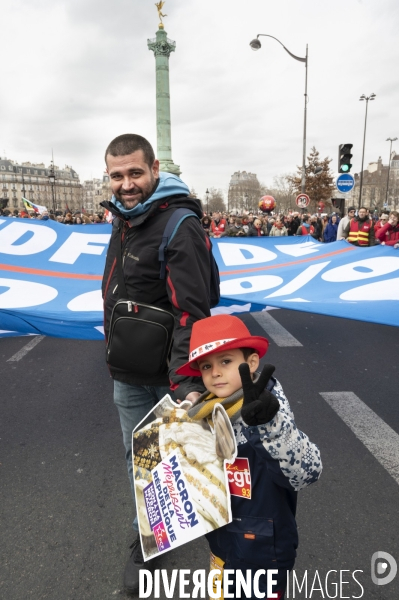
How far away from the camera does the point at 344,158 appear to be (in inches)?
493

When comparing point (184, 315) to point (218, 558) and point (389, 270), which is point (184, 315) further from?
point (389, 270)

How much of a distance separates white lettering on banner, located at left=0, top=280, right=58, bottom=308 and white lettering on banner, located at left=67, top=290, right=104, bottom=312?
25 centimetres

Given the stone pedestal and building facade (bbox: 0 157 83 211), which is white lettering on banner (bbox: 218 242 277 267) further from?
building facade (bbox: 0 157 83 211)

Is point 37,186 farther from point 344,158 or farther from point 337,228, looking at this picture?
point 344,158

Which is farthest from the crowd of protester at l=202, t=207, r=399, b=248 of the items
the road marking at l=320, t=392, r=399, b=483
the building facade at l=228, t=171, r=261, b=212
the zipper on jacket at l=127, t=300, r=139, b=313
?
the building facade at l=228, t=171, r=261, b=212

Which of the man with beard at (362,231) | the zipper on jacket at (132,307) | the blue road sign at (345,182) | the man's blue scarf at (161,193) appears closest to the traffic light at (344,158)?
the blue road sign at (345,182)

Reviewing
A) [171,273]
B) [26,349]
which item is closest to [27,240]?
[26,349]

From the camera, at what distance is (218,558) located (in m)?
1.72

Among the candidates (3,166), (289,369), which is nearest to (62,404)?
(289,369)

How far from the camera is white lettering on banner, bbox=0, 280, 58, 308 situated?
388cm

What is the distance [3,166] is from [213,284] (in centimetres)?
17754

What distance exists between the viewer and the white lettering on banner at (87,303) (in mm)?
3885

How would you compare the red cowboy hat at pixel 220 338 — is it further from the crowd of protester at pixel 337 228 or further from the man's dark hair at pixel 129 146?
the crowd of protester at pixel 337 228

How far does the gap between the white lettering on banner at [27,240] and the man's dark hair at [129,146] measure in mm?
3732
